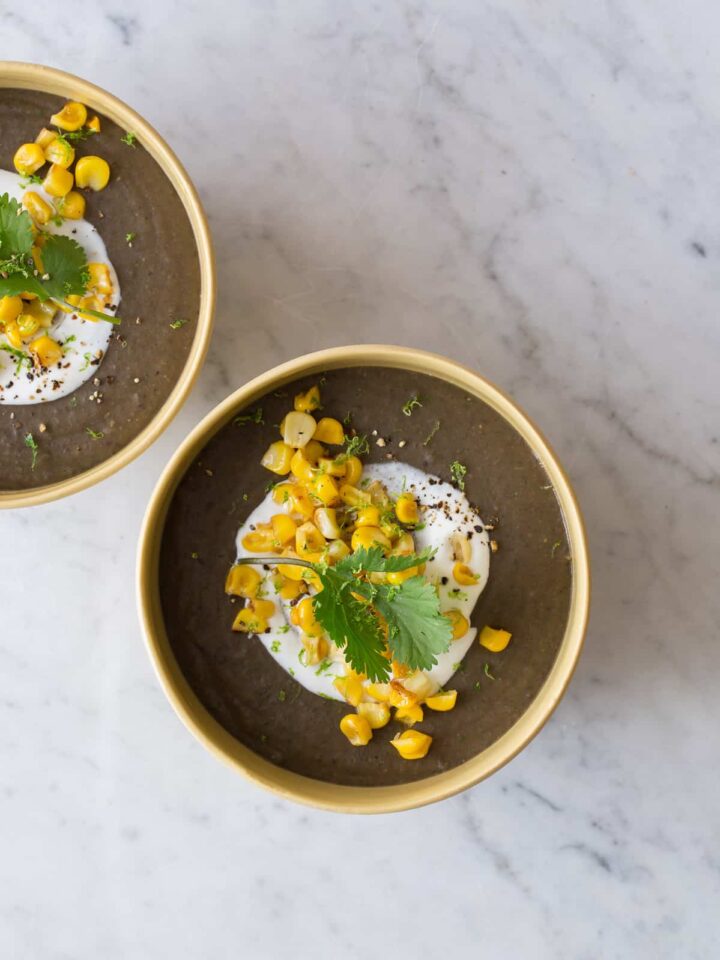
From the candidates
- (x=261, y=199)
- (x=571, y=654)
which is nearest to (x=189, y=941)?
(x=571, y=654)

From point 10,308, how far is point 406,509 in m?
0.92

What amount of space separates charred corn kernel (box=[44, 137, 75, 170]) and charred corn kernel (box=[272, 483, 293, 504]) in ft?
2.65

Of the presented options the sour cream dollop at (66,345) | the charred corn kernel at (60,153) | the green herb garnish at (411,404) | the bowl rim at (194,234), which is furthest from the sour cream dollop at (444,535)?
the charred corn kernel at (60,153)

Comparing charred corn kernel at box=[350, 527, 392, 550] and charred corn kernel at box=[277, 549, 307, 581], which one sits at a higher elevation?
charred corn kernel at box=[350, 527, 392, 550]

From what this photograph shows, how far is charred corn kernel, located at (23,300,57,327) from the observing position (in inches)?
81.1

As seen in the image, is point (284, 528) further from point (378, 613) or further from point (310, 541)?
point (378, 613)

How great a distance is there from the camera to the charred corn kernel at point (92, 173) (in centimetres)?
204

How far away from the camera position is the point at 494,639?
197 cm

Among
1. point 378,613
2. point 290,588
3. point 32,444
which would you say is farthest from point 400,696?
point 32,444

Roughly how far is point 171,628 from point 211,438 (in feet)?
1.34

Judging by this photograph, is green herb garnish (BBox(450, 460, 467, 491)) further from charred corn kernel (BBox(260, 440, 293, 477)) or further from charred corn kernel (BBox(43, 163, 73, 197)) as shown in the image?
charred corn kernel (BBox(43, 163, 73, 197))

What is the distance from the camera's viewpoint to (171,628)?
2053mm

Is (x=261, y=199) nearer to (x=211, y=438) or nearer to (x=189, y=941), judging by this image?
(x=211, y=438)

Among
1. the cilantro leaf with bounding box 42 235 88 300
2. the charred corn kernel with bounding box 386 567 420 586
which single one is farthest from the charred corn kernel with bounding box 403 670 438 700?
the cilantro leaf with bounding box 42 235 88 300
